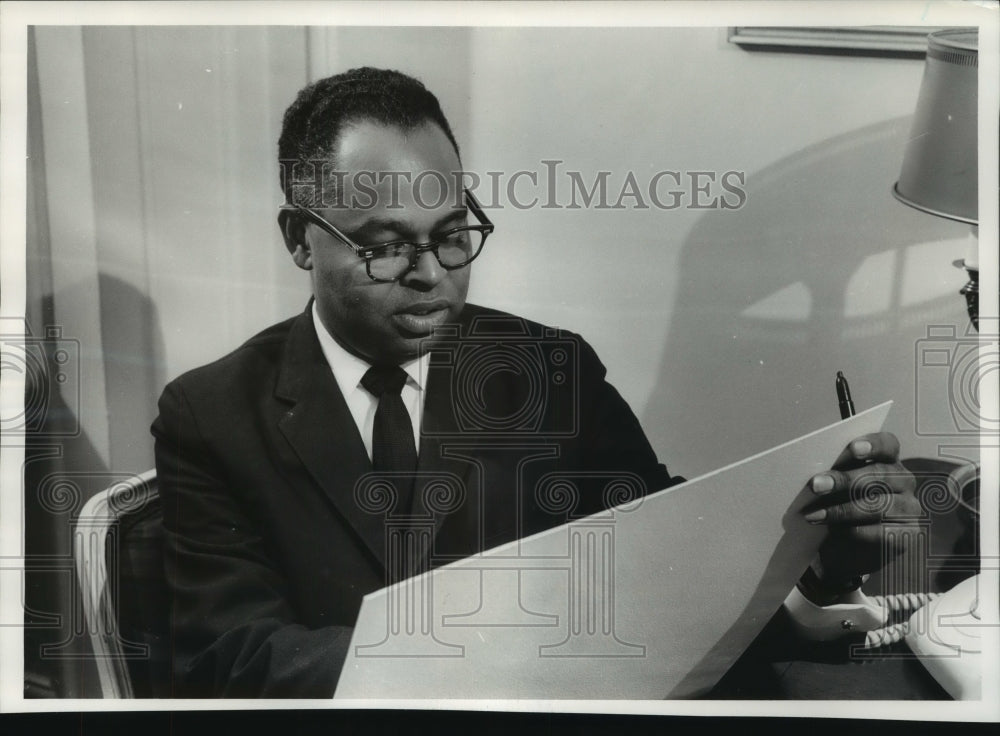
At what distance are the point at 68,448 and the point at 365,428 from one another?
1.97 feet

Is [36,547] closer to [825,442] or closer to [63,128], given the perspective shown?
[63,128]

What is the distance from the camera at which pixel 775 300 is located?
198 cm

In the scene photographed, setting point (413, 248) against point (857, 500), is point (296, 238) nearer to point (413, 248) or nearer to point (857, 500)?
point (413, 248)

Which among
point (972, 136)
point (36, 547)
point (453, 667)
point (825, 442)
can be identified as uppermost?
point (972, 136)

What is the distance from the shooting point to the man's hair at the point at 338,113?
1.95 meters

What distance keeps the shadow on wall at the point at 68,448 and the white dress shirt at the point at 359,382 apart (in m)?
0.33

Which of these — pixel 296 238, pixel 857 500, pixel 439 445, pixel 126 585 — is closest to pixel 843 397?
pixel 857 500

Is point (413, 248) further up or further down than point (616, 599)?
further up

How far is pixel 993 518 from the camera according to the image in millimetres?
2027

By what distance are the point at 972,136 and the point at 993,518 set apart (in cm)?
76

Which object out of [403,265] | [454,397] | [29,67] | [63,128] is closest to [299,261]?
[403,265]

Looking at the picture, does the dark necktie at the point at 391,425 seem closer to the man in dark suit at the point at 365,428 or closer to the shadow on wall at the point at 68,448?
the man in dark suit at the point at 365,428

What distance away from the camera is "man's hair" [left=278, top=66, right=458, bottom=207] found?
1954 millimetres

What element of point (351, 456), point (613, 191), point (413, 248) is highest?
point (613, 191)
